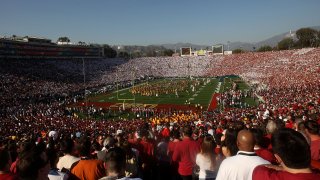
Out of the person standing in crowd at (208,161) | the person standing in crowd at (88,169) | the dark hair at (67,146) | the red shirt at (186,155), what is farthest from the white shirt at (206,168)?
the dark hair at (67,146)

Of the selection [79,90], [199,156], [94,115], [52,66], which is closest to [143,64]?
[52,66]

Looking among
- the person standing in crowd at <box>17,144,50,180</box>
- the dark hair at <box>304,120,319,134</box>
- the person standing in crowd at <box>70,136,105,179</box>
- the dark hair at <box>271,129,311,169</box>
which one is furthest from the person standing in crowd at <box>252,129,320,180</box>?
the dark hair at <box>304,120,319,134</box>

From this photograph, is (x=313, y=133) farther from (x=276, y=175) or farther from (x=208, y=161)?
(x=276, y=175)

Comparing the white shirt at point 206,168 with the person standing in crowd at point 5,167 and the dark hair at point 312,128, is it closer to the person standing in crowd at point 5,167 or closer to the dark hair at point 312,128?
the dark hair at point 312,128

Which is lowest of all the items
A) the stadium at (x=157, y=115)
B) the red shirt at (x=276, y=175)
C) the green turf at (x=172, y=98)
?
the green turf at (x=172, y=98)

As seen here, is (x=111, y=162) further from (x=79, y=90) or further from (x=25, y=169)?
(x=79, y=90)

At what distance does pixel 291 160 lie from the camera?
10.0ft

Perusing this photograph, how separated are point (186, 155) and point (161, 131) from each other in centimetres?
518

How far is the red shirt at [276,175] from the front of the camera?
2.95 meters

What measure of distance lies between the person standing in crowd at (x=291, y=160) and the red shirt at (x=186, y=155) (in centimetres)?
365

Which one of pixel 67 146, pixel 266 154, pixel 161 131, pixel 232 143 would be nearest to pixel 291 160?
pixel 232 143

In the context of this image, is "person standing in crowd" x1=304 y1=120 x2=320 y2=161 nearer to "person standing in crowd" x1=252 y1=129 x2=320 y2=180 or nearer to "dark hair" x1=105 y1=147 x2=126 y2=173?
"person standing in crowd" x1=252 y1=129 x2=320 y2=180

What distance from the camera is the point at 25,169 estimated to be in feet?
12.3

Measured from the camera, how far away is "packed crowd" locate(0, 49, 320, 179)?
3.89m
